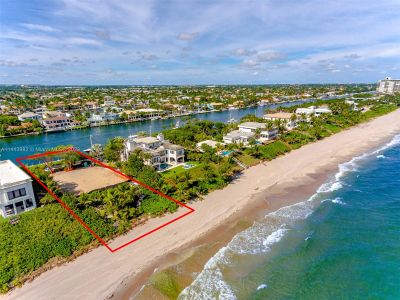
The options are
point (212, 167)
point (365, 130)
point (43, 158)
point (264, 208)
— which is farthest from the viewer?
point (365, 130)

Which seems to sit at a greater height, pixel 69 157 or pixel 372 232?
pixel 69 157

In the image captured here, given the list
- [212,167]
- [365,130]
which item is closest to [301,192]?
[212,167]

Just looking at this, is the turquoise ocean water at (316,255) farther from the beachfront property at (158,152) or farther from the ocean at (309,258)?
the beachfront property at (158,152)

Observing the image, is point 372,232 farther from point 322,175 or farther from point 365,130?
point 365,130

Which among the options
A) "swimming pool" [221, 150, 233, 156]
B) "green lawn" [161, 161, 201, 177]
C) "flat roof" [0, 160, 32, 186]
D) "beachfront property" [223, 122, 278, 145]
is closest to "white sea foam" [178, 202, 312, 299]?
"green lawn" [161, 161, 201, 177]

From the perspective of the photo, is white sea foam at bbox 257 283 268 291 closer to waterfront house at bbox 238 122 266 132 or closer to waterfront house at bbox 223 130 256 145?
waterfront house at bbox 223 130 256 145

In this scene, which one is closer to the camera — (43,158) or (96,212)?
(96,212)

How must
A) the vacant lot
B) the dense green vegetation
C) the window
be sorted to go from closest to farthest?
1. the dense green vegetation
2. the window
3. the vacant lot

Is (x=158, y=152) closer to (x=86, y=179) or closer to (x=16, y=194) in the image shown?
(x=86, y=179)
